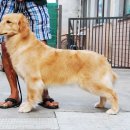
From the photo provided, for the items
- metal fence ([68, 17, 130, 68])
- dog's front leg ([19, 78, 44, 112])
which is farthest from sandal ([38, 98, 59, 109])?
Answer: metal fence ([68, 17, 130, 68])

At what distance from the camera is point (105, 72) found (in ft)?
15.7

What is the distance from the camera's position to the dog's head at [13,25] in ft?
14.9

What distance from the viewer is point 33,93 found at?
4.76 meters

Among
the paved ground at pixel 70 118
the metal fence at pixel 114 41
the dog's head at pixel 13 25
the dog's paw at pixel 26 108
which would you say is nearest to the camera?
the paved ground at pixel 70 118

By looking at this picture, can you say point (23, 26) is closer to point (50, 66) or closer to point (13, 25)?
point (13, 25)

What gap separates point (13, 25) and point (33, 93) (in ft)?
→ 2.95

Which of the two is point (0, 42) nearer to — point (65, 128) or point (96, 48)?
point (65, 128)

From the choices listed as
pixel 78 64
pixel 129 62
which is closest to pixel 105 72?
pixel 78 64

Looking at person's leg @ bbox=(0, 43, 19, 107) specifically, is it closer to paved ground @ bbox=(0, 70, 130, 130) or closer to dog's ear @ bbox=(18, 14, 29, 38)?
paved ground @ bbox=(0, 70, 130, 130)

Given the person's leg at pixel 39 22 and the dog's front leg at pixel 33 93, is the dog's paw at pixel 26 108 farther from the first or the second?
the person's leg at pixel 39 22

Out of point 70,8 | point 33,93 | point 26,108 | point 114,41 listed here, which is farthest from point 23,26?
point 70,8

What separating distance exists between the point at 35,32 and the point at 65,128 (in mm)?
1541

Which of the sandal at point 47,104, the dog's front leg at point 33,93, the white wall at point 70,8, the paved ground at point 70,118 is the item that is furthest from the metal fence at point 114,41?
the white wall at point 70,8

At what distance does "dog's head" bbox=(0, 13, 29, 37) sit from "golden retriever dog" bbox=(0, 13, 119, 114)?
0.01 meters
